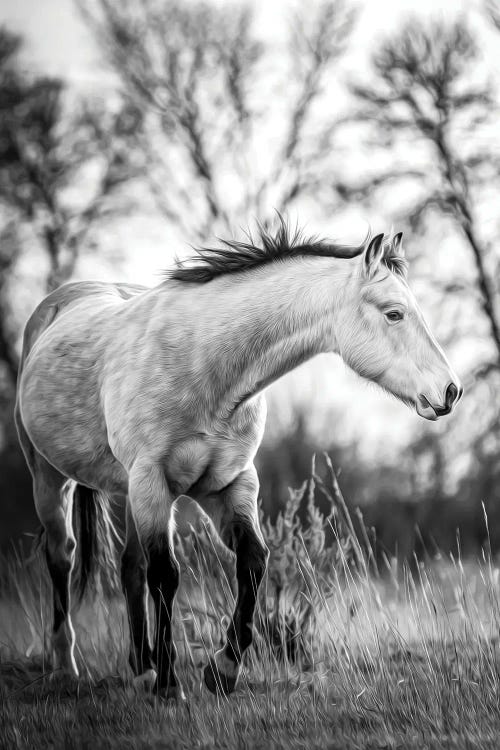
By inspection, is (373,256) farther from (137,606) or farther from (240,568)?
(137,606)

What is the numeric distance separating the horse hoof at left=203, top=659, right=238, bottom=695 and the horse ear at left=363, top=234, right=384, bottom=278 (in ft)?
5.88

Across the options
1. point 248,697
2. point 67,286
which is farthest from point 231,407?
point 67,286

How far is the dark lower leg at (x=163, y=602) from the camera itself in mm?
3750

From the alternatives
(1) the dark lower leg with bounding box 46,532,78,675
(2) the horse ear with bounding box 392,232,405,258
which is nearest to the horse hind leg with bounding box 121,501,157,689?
(1) the dark lower leg with bounding box 46,532,78,675

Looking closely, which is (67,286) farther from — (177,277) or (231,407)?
(231,407)

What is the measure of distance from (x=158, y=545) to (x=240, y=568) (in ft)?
1.28

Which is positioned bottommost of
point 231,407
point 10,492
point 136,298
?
point 10,492

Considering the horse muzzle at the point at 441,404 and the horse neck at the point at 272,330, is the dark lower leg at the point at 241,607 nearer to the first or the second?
the horse neck at the point at 272,330

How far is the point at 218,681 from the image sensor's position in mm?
3771

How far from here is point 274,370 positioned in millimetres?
3840

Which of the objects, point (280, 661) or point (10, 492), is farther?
point (10, 492)

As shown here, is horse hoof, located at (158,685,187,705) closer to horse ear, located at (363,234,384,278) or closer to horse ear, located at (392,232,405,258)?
horse ear, located at (363,234,384,278)

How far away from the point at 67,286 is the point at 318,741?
325 centimetres

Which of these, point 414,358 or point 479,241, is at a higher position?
point 479,241
